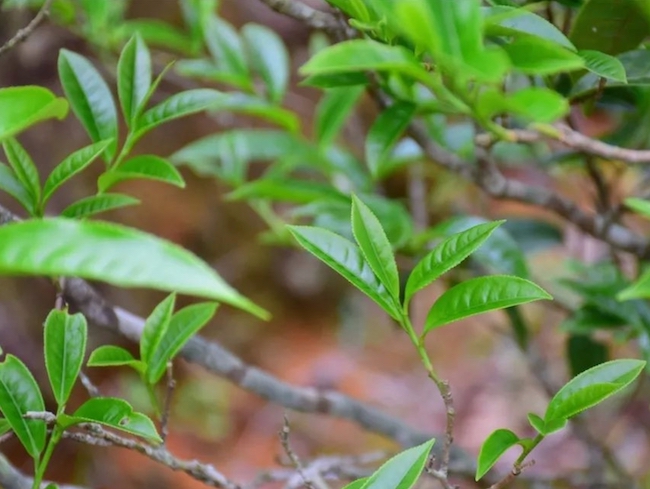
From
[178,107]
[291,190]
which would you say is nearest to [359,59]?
[178,107]

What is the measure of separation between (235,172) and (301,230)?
470 millimetres

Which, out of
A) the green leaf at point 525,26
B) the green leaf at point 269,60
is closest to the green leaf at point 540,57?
the green leaf at point 525,26

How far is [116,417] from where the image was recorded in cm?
39

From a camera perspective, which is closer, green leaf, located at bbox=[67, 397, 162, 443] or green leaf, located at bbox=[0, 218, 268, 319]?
green leaf, located at bbox=[0, 218, 268, 319]

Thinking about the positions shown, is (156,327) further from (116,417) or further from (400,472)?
(400,472)

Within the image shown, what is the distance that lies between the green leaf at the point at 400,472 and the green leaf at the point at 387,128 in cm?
25

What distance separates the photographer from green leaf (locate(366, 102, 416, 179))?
0.54 meters

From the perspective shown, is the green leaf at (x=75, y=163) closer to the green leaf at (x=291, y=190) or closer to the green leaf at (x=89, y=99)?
the green leaf at (x=89, y=99)

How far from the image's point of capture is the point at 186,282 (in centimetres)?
20

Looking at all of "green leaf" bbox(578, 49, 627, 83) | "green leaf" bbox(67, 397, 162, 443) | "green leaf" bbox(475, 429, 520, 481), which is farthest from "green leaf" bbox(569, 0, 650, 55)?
"green leaf" bbox(67, 397, 162, 443)

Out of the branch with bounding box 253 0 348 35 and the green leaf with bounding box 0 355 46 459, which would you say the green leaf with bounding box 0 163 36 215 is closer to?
the green leaf with bounding box 0 355 46 459

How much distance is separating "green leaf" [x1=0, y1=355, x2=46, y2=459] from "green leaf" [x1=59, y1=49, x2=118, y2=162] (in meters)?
0.16

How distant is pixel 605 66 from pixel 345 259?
189mm

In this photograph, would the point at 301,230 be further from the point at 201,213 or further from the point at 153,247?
the point at 201,213
